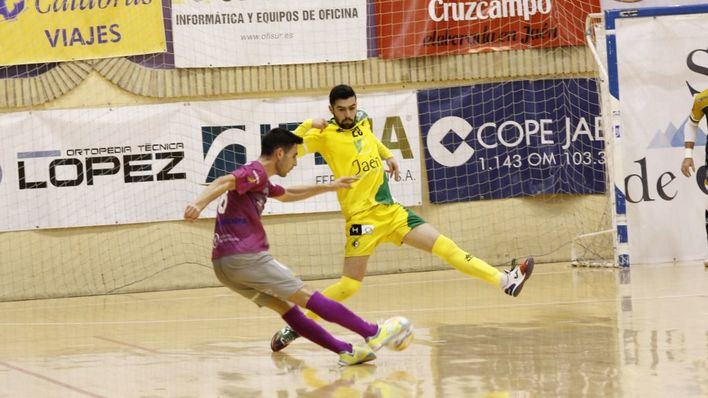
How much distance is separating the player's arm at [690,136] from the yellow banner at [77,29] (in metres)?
6.91

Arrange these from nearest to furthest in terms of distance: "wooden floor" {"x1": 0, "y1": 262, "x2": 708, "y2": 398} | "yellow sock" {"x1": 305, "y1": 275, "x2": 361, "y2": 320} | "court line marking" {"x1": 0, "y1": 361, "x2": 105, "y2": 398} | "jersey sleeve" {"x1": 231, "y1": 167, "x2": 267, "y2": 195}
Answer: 1. "wooden floor" {"x1": 0, "y1": 262, "x2": 708, "y2": 398}
2. "court line marking" {"x1": 0, "y1": 361, "x2": 105, "y2": 398}
3. "jersey sleeve" {"x1": 231, "y1": 167, "x2": 267, "y2": 195}
4. "yellow sock" {"x1": 305, "y1": 275, "x2": 361, "y2": 320}

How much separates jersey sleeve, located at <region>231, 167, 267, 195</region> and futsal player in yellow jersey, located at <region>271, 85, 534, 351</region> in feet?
6.05

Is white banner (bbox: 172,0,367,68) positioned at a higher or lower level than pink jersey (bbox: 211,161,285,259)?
higher

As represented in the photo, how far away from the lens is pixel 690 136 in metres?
13.5

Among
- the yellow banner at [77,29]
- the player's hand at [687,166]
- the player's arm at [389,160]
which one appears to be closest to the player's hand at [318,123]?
the player's arm at [389,160]

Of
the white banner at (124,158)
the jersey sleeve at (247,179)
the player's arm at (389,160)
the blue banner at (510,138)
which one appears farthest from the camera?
the blue banner at (510,138)

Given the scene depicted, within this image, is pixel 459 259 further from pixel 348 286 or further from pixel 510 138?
pixel 510 138

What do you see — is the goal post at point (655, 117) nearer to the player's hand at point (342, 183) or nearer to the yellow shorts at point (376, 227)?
the yellow shorts at point (376, 227)

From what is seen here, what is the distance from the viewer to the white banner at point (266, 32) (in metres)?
15.3

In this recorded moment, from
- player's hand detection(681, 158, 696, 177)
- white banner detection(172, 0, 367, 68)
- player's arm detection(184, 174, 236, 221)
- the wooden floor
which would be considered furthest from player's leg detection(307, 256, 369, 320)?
white banner detection(172, 0, 367, 68)

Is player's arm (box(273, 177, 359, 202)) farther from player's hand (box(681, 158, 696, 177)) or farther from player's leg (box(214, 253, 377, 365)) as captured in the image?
player's hand (box(681, 158, 696, 177))

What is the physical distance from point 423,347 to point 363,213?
4.71ft

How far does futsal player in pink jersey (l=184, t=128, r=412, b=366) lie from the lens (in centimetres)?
754

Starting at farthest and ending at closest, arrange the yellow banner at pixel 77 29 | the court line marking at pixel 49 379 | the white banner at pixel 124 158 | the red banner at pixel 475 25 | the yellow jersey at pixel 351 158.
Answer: the red banner at pixel 475 25 → the white banner at pixel 124 158 → the yellow banner at pixel 77 29 → the yellow jersey at pixel 351 158 → the court line marking at pixel 49 379
